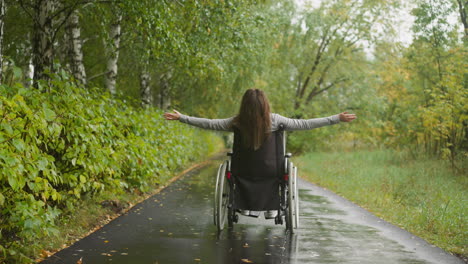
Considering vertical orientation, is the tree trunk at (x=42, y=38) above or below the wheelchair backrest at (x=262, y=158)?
above

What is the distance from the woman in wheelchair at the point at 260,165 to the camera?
621cm

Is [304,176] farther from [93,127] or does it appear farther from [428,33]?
Result: [93,127]

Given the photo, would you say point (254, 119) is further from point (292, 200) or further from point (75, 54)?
point (75, 54)

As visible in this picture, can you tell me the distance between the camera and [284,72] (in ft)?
97.3

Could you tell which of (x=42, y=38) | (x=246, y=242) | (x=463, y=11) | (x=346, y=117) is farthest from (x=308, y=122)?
(x=463, y=11)

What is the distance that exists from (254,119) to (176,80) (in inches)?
622

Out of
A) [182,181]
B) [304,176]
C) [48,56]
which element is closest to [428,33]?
[304,176]

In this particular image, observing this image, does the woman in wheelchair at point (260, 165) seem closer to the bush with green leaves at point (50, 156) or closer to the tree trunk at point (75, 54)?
the bush with green leaves at point (50, 156)

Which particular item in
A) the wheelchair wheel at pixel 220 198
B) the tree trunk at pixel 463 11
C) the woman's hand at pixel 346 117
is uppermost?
the tree trunk at pixel 463 11

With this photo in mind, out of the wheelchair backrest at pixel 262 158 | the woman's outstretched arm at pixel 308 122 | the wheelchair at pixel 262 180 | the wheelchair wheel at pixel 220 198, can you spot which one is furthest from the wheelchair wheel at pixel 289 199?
the wheelchair wheel at pixel 220 198

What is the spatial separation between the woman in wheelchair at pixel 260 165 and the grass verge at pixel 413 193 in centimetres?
182

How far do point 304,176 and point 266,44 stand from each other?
254 inches

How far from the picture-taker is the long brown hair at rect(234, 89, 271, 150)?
20.2 ft

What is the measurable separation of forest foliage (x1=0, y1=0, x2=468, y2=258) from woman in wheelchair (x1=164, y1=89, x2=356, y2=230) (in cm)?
149
